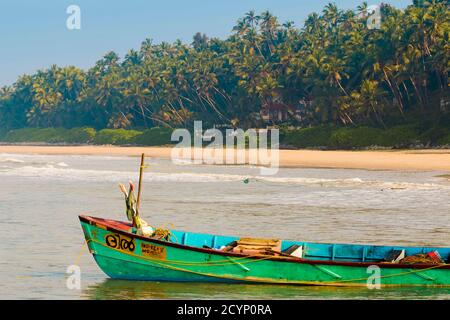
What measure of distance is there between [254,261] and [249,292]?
720 millimetres

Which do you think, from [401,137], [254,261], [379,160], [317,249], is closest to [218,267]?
[254,261]

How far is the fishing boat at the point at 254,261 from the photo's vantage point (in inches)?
770

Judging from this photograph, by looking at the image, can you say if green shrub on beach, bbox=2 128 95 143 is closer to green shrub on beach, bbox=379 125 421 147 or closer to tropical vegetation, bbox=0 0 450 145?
tropical vegetation, bbox=0 0 450 145

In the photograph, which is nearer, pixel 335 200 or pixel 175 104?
pixel 335 200

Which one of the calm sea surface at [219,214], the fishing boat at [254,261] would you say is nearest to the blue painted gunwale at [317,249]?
the fishing boat at [254,261]

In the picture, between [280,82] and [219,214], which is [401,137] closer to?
[280,82]

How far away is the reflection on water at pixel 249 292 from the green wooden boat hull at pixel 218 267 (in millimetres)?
163

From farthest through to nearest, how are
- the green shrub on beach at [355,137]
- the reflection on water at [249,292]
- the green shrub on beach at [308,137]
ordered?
the green shrub on beach at [308,137] < the green shrub on beach at [355,137] < the reflection on water at [249,292]

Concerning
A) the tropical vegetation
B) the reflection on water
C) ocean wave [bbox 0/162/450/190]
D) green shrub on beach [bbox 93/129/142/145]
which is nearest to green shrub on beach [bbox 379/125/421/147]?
the tropical vegetation

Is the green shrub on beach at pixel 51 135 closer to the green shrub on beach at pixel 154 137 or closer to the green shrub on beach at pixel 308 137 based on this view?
the green shrub on beach at pixel 154 137

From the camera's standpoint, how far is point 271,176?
55.1m

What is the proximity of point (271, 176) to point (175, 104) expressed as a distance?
8506 centimetres
